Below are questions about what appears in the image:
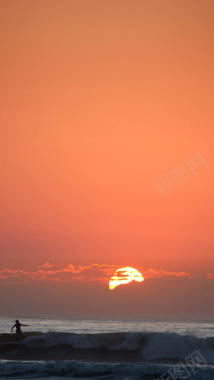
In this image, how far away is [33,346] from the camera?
39.2m

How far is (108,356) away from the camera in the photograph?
120 feet

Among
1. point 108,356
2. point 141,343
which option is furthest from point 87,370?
point 141,343

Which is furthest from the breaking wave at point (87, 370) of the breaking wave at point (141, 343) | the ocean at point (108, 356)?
the breaking wave at point (141, 343)

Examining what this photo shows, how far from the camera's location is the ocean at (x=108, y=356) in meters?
28.6

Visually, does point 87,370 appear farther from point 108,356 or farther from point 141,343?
point 141,343

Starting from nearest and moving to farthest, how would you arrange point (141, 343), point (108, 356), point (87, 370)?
1. point (87, 370)
2. point (108, 356)
3. point (141, 343)

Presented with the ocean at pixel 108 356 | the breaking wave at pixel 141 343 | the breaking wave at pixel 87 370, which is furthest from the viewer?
the breaking wave at pixel 141 343

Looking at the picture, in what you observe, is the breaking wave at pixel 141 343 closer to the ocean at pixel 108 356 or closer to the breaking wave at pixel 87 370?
the ocean at pixel 108 356

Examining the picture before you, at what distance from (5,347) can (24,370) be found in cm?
1035

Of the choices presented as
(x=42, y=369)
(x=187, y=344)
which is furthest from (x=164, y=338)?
(x=42, y=369)

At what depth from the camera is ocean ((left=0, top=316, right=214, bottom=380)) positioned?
93.7 feet

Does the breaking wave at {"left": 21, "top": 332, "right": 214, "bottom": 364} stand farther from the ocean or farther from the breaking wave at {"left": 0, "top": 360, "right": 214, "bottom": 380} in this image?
the breaking wave at {"left": 0, "top": 360, "right": 214, "bottom": 380}

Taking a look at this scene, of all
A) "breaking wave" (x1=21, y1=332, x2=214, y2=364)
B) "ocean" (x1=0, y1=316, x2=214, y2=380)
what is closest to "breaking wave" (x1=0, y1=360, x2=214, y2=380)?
"ocean" (x1=0, y1=316, x2=214, y2=380)

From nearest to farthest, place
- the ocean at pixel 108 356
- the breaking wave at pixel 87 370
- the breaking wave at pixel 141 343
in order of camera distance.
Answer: the breaking wave at pixel 87 370, the ocean at pixel 108 356, the breaking wave at pixel 141 343
